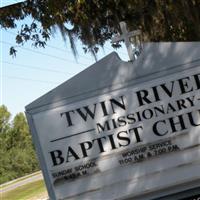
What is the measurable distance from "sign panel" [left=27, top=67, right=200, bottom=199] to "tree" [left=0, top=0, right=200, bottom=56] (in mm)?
5879

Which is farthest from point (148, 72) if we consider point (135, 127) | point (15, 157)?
point (15, 157)

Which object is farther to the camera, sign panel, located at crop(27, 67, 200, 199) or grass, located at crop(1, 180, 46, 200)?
grass, located at crop(1, 180, 46, 200)

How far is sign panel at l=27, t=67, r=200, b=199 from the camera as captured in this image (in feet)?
12.1

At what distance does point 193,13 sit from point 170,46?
7.21 m

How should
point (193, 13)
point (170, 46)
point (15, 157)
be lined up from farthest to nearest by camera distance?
1. point (15, 157)
2. point (193, 13)
3. point (170, 46)

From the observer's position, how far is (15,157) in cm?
5725

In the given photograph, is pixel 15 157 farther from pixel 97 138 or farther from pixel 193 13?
pixel 97 138

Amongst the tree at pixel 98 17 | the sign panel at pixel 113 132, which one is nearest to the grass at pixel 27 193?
the tree at pixel 98 17

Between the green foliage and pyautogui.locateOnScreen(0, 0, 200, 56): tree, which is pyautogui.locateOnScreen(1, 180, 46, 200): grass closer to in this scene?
pyautogui.locateOnScreen(0, 0, 200, 56): tree

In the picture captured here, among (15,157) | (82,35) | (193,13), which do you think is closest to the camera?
(193,13)

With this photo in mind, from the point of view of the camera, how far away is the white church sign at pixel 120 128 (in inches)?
145

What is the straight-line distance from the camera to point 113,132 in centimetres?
371

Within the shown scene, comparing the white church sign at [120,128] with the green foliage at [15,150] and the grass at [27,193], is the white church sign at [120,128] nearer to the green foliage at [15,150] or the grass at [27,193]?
the grass at [27,193]

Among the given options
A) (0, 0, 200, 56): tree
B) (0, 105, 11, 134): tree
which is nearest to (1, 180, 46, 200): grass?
(0, 0, 200, 56): tree
